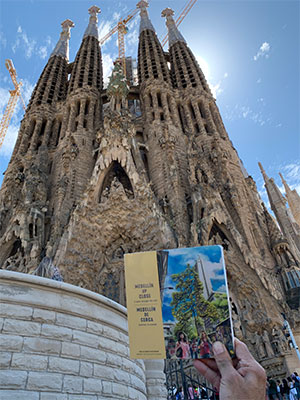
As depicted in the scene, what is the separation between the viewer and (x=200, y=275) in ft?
5.96

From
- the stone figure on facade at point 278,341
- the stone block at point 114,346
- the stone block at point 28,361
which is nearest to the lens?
the stone block at point 28,361

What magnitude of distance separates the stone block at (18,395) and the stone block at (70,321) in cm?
103

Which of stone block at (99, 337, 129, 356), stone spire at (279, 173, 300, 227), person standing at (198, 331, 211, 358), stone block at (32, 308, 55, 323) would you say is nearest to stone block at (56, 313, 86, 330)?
stone block at (32, 308, 55, 323)

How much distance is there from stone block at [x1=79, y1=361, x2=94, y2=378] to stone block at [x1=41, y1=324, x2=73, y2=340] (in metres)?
0.46

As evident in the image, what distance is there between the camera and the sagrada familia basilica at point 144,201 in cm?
1163

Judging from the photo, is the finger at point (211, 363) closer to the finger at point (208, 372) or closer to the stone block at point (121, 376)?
the finger at point (208, 372)

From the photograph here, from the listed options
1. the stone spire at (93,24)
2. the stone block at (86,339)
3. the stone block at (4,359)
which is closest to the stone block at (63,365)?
the stone block at (86,339)

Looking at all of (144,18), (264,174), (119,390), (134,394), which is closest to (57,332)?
(119,390)

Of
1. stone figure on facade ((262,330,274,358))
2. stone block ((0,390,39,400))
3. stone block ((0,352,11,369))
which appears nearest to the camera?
stone block ((0,390,39,400))

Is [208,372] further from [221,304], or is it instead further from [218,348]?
[221,304]

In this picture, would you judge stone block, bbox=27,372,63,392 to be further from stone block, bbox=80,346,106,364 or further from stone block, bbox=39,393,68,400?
stone block, bbox=80,346,106,364

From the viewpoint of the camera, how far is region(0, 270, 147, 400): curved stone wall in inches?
158

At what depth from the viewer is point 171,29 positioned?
100ft

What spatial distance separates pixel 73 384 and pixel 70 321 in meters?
0.90
